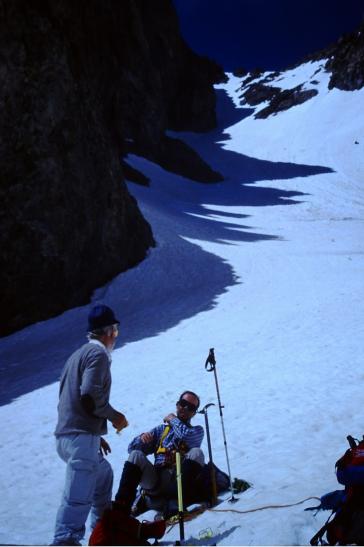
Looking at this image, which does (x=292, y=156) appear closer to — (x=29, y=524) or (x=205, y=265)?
(x=205, y=265)

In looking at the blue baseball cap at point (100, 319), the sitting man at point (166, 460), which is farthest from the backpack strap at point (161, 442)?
the blue baseball cap at point (100, 319)

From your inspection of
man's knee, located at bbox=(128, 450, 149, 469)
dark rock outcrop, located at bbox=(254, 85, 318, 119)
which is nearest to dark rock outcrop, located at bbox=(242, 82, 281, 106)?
dark rock outcrop, located at bbox=(254, 85, 318, 119)

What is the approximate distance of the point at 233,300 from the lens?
18031mm

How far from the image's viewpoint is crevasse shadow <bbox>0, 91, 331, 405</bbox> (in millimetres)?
13805

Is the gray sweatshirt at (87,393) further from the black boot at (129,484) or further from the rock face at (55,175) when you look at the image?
the rock face at (55,175)

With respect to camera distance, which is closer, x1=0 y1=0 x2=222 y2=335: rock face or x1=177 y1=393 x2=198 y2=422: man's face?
x1=177 y1=393 x2=198 y2=422: man's face

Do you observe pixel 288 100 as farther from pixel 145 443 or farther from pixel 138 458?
pixel 138 458

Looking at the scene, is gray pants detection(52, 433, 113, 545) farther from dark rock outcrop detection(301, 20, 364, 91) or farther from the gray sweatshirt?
A: dark rock outcrop detection(301, 20, 364, 91)

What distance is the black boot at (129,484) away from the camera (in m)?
4.82

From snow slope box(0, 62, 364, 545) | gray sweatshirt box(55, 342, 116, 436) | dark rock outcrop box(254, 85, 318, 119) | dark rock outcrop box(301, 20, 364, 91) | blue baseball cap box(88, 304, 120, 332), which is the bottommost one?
snow slope box(0, 62, 364, 545)

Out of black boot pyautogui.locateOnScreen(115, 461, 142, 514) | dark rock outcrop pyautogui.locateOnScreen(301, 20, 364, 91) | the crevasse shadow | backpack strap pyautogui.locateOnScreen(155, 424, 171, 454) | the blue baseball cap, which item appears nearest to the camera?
the blue baseball cap

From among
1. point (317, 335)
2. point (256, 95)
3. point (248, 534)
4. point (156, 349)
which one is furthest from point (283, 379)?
point (256, 95)

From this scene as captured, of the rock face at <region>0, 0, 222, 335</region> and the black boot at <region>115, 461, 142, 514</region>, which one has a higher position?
the rock face at <region>0, 0, 222, 335</region>

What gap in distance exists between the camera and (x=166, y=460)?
17.6 feet
